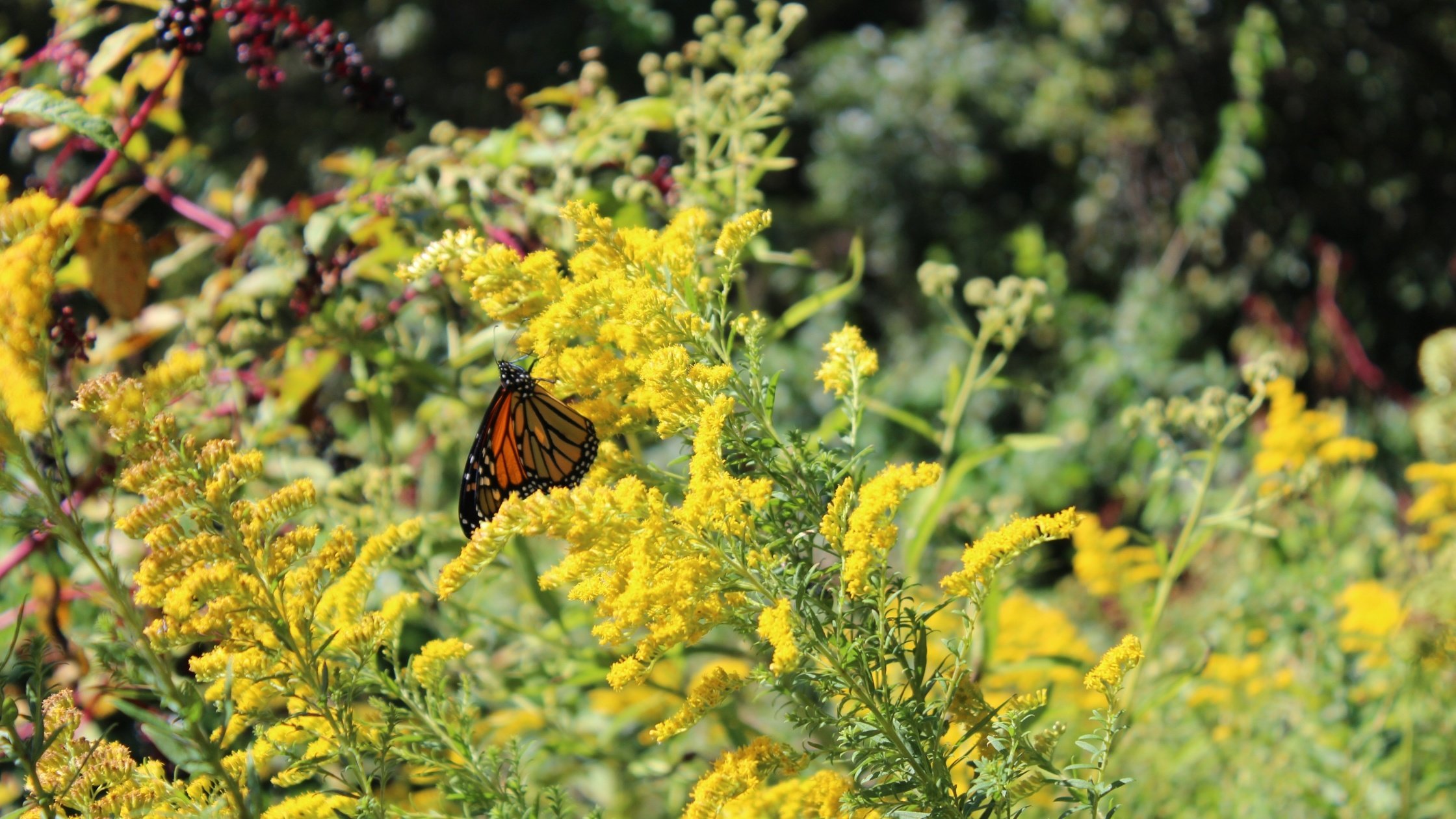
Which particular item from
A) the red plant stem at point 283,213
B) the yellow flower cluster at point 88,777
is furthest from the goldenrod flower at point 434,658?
the red plant stem at point 283,213

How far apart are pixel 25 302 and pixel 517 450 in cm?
83

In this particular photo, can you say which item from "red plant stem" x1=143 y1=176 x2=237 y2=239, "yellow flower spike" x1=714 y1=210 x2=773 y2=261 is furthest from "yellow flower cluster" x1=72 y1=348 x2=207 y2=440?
"red plant stem" x1=143 y1=176 x2=237 y2=239

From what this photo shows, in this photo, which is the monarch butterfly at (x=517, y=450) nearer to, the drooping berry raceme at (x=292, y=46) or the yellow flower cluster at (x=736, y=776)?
the drooping berry raceme at (x=292, y=46)

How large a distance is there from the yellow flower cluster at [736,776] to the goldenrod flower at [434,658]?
0.92 feet

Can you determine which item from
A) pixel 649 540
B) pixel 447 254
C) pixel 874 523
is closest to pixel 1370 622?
pixel 874 523

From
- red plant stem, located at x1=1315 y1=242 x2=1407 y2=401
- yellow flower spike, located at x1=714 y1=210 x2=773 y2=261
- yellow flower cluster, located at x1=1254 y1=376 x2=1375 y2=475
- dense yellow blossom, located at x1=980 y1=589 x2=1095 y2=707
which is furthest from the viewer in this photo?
red plant stem, located at x1=1315 y1=242 x2=1407 y2=401

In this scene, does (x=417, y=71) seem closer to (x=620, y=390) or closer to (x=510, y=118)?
(x=510, y=118)

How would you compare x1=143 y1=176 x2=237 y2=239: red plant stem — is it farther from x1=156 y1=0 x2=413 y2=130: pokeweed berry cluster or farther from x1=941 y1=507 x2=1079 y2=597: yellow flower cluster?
x1=941 y1=507 x2=1079 y2=597: yellow flower cluster

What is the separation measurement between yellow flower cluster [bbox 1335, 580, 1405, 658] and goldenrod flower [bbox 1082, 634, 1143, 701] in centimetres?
132

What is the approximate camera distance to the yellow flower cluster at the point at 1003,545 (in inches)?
39.9

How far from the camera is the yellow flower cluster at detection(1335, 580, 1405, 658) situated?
209 centimetres

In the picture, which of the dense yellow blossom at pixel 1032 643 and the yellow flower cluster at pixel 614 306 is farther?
the dense yellow blossom at pixel 1032 643

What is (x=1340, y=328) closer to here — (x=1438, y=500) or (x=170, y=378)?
(x=1438, y=500)

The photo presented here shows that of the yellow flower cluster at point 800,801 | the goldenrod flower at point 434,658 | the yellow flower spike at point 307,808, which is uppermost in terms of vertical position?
the goldenrod flower at point 434,658
